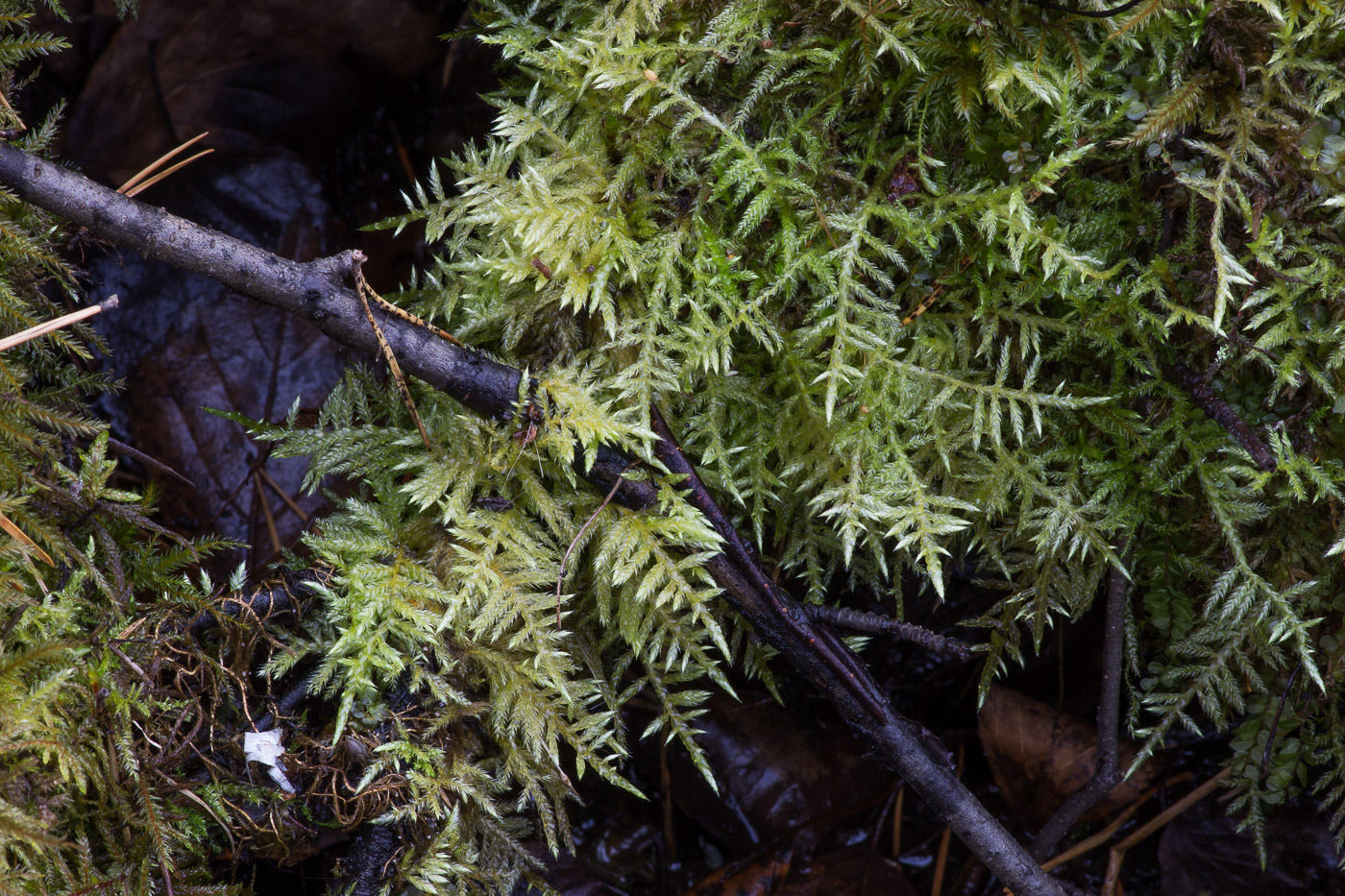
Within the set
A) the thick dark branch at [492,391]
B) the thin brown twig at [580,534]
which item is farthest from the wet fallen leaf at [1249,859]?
the thin brown twig at [580,534]

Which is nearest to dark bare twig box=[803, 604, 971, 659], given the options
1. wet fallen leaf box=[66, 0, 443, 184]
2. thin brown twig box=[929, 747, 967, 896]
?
thin brown twig box=[929, 747, 967, 896]

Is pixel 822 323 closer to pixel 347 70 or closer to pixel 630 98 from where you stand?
pixel 630 98

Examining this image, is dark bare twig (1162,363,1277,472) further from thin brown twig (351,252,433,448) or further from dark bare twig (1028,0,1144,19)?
thin brown twig (351,252,433,448)

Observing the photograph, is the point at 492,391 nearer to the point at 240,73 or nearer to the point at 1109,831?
the point at 240,73

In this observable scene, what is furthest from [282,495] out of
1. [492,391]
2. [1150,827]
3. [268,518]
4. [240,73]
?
[1150,827]

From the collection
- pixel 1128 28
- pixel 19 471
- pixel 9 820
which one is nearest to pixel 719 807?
pixel 9 820

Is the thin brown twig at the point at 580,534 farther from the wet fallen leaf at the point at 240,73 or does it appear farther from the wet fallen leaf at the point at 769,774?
the wet fallen leaf at the point at 240,73

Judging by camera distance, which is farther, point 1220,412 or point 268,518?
point 268,518
